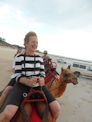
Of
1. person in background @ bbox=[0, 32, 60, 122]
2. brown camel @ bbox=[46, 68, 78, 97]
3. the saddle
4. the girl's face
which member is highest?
the girl's face

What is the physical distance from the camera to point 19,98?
4.42m

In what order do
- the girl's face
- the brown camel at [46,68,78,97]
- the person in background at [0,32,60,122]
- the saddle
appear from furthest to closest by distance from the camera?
the brown camel at [46,68,78,97]
the girl's face
the person in background at [0,32,60,122]
the saddle

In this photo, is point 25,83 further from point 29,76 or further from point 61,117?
point 61,117

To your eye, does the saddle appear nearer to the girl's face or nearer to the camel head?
the girl's face

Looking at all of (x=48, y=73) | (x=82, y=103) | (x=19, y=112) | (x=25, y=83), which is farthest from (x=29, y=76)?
(x=82, y=103)

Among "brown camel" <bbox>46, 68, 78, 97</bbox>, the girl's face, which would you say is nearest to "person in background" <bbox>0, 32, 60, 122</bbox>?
the girl's face

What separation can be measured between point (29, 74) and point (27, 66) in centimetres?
13

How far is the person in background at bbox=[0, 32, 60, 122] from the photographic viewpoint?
14.6 ft

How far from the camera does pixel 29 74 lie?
4641 mm

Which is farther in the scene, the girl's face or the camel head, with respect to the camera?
the camel head

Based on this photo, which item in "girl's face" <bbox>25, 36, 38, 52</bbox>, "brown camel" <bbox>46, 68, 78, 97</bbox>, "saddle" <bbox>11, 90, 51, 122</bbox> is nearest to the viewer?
"saddle" <bbox>11, 90, 51, 122</bbox>

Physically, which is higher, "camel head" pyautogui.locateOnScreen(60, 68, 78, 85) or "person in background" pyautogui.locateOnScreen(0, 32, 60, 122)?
"person in background" pyautogui.locateOnScreen(0, 32, 60, 122)

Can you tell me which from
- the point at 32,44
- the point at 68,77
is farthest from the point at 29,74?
the point at 68,77

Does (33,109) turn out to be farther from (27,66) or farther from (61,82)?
(61,82)
